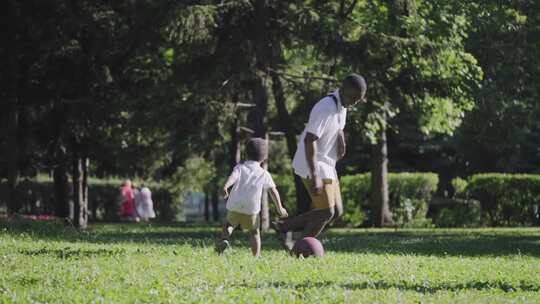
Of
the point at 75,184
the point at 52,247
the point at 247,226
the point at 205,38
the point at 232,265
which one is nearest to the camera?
the point at 232,265

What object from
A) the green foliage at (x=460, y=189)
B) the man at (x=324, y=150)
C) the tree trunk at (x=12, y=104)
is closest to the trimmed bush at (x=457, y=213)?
the green foliage at (x=460, y=189)

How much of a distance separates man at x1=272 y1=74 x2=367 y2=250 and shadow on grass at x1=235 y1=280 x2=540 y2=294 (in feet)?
7.85

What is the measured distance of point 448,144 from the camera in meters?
44.7

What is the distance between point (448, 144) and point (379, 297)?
123 feet

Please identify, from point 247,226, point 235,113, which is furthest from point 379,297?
point 235,113

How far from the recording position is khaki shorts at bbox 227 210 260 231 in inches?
487

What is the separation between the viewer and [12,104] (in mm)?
26109

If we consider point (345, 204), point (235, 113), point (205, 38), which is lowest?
point (345, 204)

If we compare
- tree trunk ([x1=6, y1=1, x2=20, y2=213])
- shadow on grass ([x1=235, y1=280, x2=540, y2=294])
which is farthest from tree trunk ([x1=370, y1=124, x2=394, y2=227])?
shadow on grass ([x1=235, y1=280, x2=540, y2=294])

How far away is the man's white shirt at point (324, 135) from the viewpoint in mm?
11617

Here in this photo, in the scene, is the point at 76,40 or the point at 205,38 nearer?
the point at 205,38

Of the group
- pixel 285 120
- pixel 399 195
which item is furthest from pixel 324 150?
pixel 399 195

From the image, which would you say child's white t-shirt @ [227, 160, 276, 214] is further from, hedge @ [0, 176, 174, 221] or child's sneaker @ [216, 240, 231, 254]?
hedge @ [0, 176, 174, 221]

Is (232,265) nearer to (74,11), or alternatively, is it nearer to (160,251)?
(160,251)
